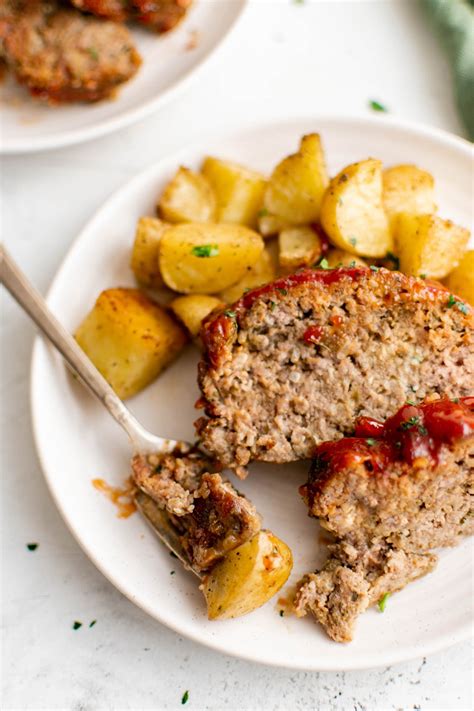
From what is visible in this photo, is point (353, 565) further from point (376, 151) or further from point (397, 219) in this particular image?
point (376, 151)

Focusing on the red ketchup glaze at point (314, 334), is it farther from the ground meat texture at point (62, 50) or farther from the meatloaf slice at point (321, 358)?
the ground meat texture at point (62, 50)

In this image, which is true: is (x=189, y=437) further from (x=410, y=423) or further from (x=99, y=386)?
(x=410, y=423)

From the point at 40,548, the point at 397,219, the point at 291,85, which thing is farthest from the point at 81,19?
the point at 40,548

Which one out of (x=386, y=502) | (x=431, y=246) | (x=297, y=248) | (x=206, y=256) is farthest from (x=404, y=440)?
(x=206, y=256)

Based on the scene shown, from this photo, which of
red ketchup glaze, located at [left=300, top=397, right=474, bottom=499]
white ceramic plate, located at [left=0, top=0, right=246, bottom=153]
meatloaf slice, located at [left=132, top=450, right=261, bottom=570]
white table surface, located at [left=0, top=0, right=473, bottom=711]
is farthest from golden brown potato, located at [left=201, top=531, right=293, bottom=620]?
white ceramic plate, located at [left=0, top=0, right=246, bottom=153]

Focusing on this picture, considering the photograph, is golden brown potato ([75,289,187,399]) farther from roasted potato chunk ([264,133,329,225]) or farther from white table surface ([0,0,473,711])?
roasted potato chunk ([264,133,329,225])

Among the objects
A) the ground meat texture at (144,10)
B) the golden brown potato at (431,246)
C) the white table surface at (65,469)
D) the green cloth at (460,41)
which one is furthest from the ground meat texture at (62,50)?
the golden brown potato at (431,246)
